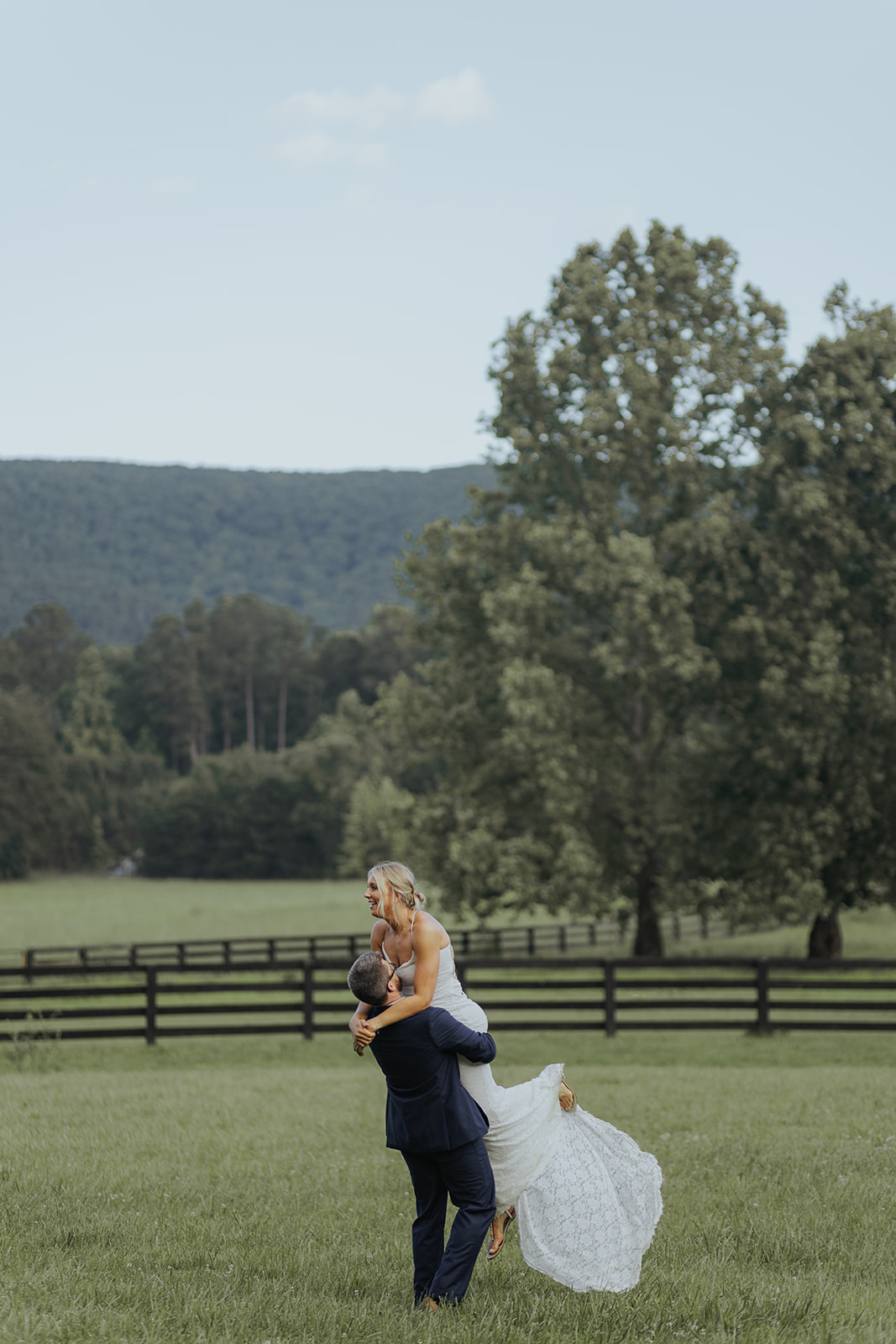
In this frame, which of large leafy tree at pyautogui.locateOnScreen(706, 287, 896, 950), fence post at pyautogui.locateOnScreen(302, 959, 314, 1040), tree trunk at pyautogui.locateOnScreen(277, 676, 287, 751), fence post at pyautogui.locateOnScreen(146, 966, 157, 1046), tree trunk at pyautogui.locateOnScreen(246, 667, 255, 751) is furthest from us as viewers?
tree trunk at pyautogui.locateOnScreen(277, 676, 287, 751)

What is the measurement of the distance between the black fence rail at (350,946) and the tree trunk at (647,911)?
0.74 metres

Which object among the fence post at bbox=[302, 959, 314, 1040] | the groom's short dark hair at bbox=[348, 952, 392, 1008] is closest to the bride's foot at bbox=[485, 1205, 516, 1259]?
the groom's short dark hair at bbox=[348, 952, 392, 1008]

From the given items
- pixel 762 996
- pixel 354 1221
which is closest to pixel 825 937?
pixel 762 996

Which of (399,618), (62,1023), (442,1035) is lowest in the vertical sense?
(62,1023)

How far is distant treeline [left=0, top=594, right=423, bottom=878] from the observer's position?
3447 inches

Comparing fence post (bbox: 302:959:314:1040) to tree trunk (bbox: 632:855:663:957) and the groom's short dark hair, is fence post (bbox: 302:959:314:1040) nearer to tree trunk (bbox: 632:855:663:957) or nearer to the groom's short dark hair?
the groom's short dark hair

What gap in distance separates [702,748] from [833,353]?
9.48 metres

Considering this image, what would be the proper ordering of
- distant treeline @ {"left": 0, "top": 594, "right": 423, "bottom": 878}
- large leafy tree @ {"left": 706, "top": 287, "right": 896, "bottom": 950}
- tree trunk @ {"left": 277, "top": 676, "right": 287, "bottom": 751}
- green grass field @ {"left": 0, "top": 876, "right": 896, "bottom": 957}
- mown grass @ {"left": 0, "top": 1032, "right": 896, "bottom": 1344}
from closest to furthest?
mown grass @ {"left": 0, "top": 1032, "right": 896, "bottom": 1344}, large leafy tree @ {"left": 706, "top": 287, "right": 896, "bottom": 950}, green grass field @ {"left": 0, "top": 876, "right": 896, "bottom": 957}, distant treeline @ {"left": 0, "top": 594, "right": 423, "bottom": 878}, tree trunk @ {"left": 277, "top": 676, "right": 287, "bottom": 751}

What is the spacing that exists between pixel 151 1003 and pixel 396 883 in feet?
43.2

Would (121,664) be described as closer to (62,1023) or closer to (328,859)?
(328,859)

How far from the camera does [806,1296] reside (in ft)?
17.1

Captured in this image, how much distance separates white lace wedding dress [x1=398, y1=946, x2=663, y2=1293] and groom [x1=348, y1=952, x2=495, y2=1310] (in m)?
0.09

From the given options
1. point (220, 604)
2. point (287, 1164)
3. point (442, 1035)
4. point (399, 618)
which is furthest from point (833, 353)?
point (220, 604)

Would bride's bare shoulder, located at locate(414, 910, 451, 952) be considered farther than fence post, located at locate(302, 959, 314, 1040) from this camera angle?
No
